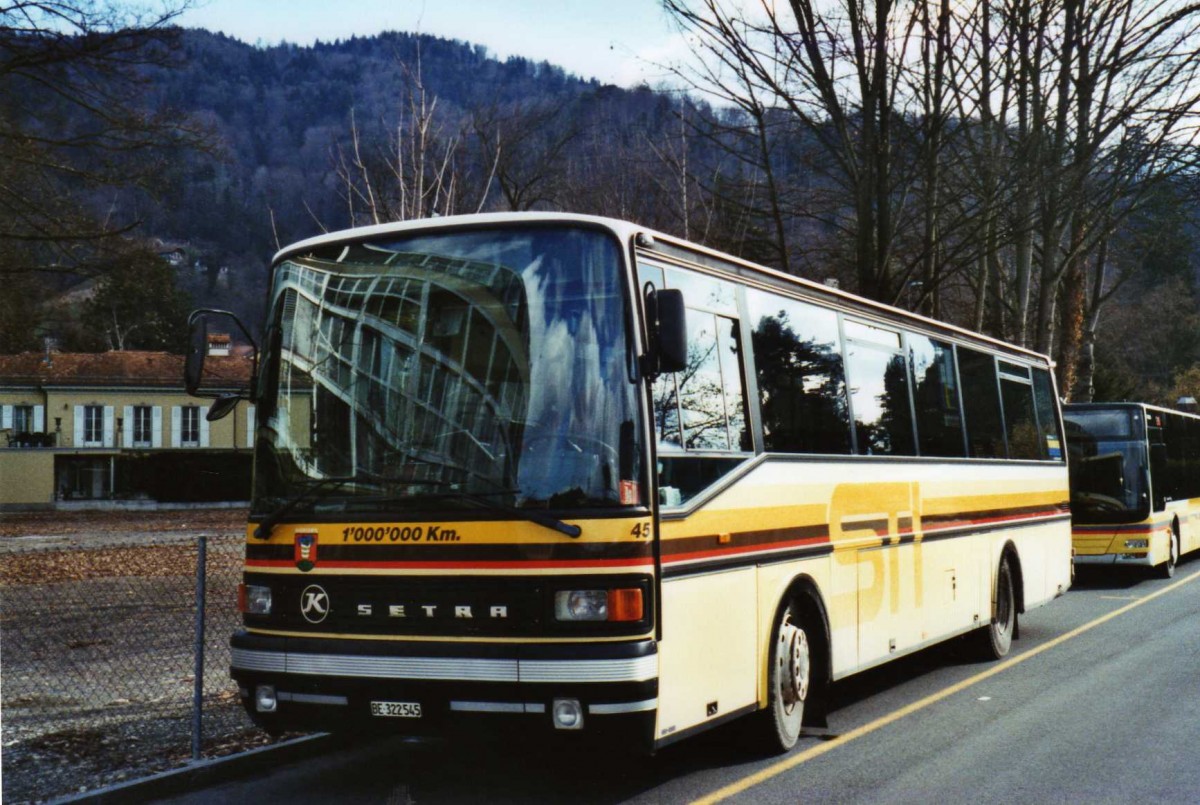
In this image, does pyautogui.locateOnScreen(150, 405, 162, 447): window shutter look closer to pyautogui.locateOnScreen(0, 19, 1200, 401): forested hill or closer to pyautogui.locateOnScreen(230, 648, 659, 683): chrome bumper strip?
pyautogui.locateOnScreen(0, 19, 1200, 401): forested hill

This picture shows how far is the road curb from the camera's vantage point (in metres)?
6.91

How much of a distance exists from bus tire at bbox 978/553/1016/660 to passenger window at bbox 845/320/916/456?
9.25 ft

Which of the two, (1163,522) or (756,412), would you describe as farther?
(1163,522)

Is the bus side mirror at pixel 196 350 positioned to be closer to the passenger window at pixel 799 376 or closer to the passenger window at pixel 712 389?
the passenger window at pixel 712 389

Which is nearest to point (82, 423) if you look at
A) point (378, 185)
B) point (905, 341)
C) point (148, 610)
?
point (378, 185)

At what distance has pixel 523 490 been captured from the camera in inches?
259

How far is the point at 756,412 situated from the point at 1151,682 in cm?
487

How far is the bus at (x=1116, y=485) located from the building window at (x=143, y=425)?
60.3 metres

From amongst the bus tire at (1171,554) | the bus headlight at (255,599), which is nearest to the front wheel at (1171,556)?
the bus tire at (1171,554)

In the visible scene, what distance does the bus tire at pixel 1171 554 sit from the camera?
76.4 ft

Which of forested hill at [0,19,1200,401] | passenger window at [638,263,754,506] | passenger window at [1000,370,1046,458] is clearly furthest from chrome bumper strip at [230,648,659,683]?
forested hill at [0,19,1200,401]

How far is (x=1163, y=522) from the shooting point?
22.5 meters

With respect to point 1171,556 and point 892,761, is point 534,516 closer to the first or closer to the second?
point 892,761

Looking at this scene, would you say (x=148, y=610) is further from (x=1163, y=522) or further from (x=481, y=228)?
(x=1163, y=522)
